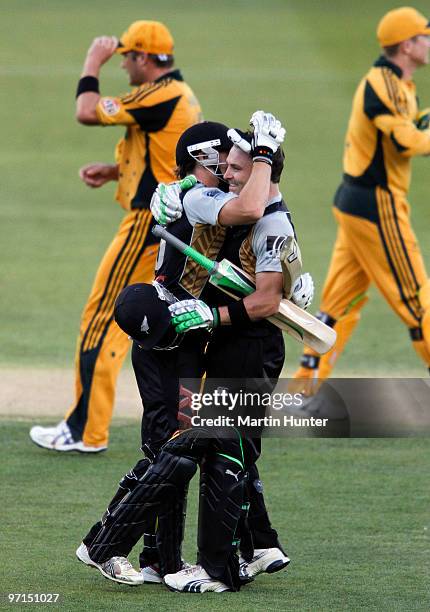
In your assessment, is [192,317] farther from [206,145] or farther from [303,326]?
[206,145]

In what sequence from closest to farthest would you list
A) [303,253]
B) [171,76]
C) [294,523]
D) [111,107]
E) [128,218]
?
1. [294,523]
2. [111,107]
3. [128,218]
4. [171,76]
5. [303,253]

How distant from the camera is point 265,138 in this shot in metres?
5.99

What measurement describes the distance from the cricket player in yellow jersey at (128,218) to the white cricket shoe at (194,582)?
7.99 feet

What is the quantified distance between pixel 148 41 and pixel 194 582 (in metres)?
3.75

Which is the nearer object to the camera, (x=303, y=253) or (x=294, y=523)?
(x=294, y=523)

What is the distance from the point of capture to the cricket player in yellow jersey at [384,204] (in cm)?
927

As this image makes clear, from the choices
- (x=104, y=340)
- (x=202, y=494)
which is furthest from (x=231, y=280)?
(x=104, y=340)

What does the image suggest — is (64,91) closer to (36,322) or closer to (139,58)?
(36,322)

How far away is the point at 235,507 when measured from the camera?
20.1 ft

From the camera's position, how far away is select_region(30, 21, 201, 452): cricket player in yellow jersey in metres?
8.55

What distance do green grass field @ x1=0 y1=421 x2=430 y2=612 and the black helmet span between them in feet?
5.88

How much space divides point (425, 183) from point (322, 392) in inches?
402

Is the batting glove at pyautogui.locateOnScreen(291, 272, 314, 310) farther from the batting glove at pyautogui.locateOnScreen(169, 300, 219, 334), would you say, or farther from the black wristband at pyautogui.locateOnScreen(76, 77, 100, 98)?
the black wristband at pyautogui.locateOnScreen(76, 77, 100, 98)

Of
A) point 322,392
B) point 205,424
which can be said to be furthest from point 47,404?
point 205,424
